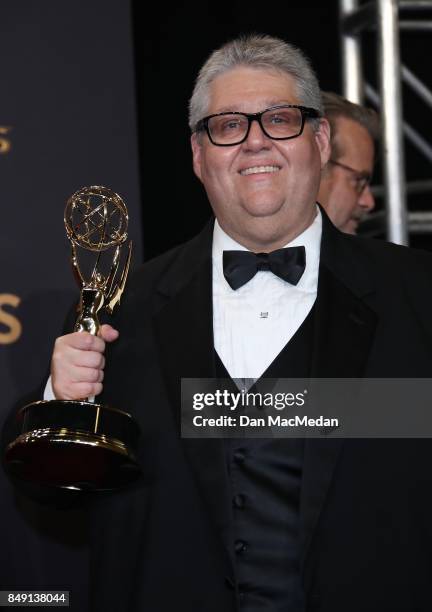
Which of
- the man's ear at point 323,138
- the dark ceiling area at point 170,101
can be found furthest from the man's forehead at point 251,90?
the dark ceiling area at point 170,101

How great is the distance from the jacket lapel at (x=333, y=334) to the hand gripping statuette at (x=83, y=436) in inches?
11.9

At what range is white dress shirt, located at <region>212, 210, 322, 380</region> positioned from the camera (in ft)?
6.47

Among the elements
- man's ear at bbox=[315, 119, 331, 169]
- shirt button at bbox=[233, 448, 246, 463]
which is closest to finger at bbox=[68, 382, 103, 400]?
shirt button at bbox=[233, 448, 246, 463]

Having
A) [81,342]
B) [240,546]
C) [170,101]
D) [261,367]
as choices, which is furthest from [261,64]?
[170,101]

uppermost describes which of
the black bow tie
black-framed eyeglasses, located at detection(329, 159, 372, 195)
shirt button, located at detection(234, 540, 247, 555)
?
black-framed eyeglasses, located at detection(329, 159, 372, 195)

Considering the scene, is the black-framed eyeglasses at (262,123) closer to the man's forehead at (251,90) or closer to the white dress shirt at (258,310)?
the man's forehead at (251,90)

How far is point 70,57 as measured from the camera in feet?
8.81

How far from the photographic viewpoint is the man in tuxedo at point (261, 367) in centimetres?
174

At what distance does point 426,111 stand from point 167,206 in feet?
3.45

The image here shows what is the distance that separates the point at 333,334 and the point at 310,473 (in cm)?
27

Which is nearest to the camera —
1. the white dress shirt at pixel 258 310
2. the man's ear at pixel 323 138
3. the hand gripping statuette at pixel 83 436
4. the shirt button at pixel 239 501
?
the hand gripping statuette at pixel 83 436

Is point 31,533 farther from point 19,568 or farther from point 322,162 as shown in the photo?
point 322,162

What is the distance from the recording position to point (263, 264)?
2062 millimetres

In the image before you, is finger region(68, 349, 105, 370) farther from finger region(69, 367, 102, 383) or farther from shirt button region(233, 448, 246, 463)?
shirt button region(233, 448, 246, 463)
